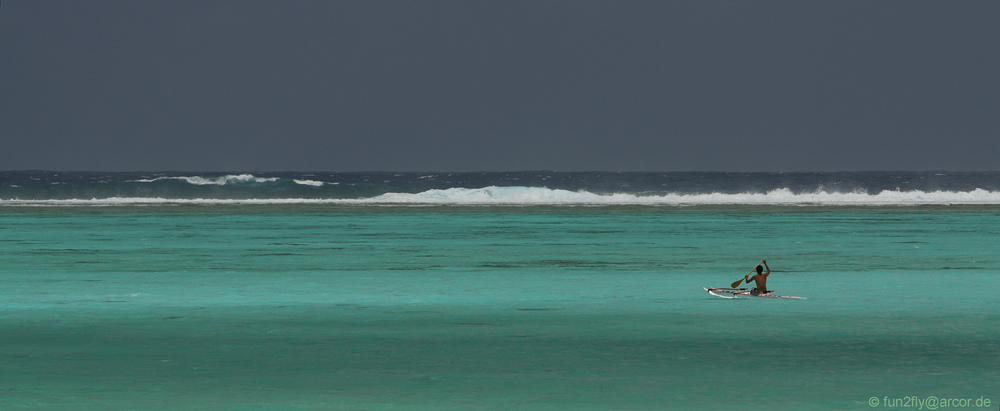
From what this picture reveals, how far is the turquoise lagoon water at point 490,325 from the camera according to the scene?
777cm

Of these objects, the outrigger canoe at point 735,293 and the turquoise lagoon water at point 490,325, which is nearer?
the turquoise lagoon water at point 490,325

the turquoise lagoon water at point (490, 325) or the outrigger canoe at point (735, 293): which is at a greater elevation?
the outrigger canoe at point (735, 293)

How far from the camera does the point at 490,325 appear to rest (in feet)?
36.0

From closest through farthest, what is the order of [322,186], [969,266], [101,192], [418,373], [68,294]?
[418,373], [68,294], [969,266], [101,192], [322,186]

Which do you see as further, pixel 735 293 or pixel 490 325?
pixel 735 293

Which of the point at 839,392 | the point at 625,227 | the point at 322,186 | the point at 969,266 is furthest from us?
the point at 322,186

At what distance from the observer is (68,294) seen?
13.6 metres

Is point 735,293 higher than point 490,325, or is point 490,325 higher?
point 735,293

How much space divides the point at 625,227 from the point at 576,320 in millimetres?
18633

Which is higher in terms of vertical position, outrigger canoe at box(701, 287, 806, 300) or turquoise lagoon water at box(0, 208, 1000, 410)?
outrigger canoe at box(701, 287, 806, 300)

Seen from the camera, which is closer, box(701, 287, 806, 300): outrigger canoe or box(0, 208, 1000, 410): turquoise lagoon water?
box(0, 208, 1000, 410): turquoise lagoon water

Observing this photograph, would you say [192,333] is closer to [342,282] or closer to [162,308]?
[162,308]

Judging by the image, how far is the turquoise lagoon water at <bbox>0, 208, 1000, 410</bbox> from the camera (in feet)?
25.5

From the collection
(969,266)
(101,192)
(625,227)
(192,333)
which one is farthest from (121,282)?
(101,192)
